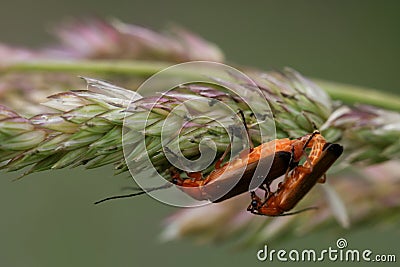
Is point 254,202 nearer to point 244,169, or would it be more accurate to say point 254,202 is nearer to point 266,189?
point 266,189

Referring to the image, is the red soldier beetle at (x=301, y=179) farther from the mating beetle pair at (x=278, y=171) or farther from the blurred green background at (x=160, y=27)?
the blurred green background at (x=160, y=27)

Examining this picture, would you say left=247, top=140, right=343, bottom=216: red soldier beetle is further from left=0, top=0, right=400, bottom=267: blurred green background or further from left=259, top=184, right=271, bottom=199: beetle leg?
left=0, top=0, right=400, bottom=267: blurred green background

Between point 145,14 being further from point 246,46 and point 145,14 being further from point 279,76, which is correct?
point 279,76

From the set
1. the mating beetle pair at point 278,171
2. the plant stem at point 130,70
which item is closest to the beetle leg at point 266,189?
the mating beetle pair at point 278,171

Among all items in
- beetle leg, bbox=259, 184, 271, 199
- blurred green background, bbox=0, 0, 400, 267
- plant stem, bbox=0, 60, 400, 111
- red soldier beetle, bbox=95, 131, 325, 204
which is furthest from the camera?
blurred green background, bbox=0, 0, 400, 267

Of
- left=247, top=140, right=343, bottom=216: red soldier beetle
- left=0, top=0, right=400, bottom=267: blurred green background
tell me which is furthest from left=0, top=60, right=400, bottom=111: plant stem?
left=0, top=0, right=400, bottom=267: blurred green background

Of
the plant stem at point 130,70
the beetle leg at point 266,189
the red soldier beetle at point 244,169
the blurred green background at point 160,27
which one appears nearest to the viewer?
the red soldier beetle at point 244,169
